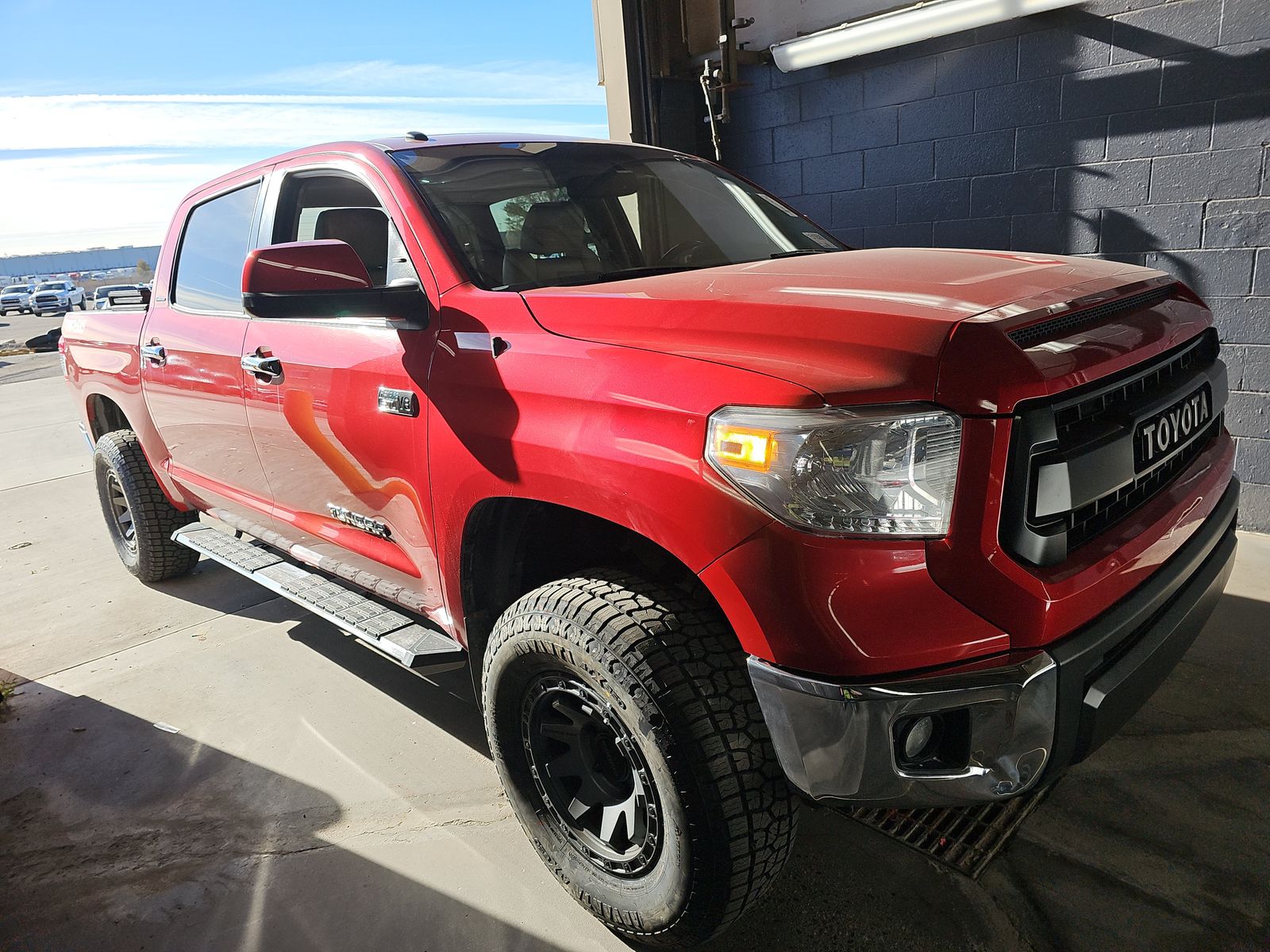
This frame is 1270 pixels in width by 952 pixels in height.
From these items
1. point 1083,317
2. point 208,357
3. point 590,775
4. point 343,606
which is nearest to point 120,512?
point 208,357

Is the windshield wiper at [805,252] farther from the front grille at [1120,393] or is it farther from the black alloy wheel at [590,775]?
the black alloy wheel at [590,775]

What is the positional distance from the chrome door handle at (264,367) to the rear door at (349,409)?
0.01 metres

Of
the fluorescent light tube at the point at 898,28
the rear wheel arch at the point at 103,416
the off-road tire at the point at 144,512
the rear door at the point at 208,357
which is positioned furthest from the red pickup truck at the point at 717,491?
the fluorescent light tube at the point at 898,28

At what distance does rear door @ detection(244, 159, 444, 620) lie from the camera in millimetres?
2369

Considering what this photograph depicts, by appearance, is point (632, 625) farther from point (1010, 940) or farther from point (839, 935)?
point (1010, 940)

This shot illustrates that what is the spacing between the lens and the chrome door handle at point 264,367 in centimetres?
282

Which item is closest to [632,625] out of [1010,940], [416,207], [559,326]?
[559,326]

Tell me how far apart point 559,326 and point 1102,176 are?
3.71m

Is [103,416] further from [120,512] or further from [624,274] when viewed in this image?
[624,274]

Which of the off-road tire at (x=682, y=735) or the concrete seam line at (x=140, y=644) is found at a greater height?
the off-road tire at (x=682, y=735)

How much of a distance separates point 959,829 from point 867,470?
4.31ft

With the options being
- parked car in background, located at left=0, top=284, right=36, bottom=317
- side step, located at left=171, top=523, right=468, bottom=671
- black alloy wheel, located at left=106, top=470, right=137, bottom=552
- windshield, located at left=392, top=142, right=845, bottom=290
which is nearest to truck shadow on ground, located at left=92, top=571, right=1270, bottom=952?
side step, located at left=171, top=523, right=468, bottom=671

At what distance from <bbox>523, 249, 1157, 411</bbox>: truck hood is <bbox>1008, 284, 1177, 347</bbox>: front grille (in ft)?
0.23

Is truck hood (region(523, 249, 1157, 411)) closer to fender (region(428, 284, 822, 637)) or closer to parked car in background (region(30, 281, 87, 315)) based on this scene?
fender (region(428, 284, 822, 637))
